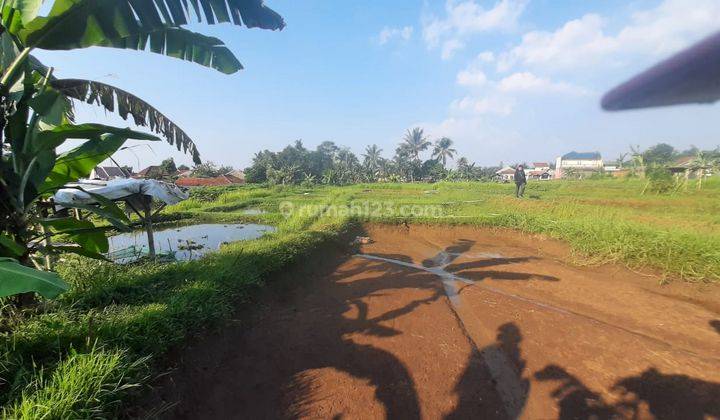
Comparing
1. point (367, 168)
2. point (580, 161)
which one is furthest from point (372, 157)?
point (580, 161)

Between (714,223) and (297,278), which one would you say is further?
(714,223)

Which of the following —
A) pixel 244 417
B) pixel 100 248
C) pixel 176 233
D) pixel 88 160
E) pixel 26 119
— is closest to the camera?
pixel 26 119

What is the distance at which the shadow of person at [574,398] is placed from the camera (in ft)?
9.82

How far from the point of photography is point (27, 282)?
1583mm

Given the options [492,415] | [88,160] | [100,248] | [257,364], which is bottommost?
[492,415]

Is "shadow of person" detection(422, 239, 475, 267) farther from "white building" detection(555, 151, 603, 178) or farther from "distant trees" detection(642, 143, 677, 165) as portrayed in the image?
"white building" detection(555, 151, 603, 178)

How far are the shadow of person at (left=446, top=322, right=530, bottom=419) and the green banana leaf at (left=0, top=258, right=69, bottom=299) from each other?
3426 millimetres

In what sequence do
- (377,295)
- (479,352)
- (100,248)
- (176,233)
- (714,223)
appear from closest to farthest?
1. (100,248)
2. (479,352)
3. (377,295)
4. (714,223)
5. (176,233)

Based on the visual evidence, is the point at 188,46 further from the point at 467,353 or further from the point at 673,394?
the point at 673,394

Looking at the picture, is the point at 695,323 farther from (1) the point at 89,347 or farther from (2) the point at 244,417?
(1) the point at 89,347

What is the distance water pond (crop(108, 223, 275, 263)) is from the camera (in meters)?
8.66

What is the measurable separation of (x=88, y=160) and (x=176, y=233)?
1009 cm

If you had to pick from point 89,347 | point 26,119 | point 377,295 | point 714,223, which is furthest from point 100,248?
point 714,223

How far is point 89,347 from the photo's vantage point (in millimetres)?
2574
